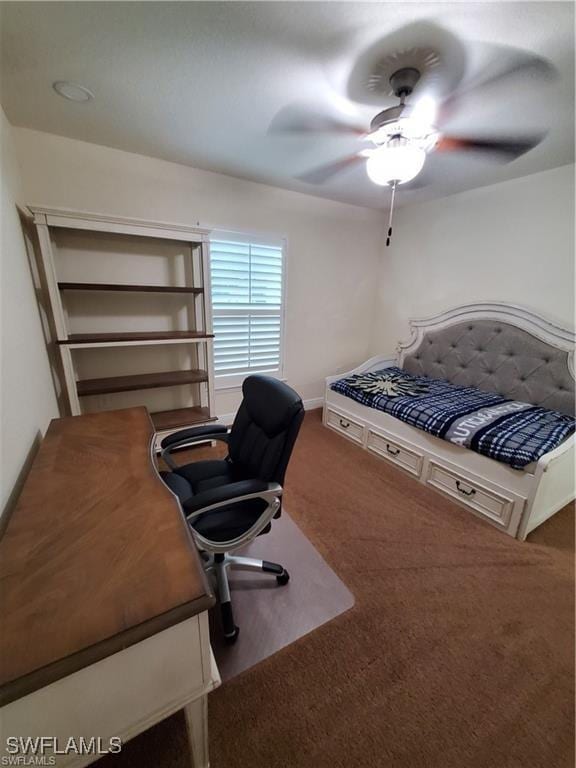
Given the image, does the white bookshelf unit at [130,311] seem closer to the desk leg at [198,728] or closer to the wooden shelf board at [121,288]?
the wooden shelf board at [121,288]

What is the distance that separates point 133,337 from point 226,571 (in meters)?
1.72

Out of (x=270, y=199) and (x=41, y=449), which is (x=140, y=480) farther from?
(x=270, y=199)

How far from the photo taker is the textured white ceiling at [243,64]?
106cm

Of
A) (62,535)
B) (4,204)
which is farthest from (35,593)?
(4,204)

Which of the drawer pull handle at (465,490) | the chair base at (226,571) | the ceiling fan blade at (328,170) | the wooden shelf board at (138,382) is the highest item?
the ceiling fan blade at (328,170)

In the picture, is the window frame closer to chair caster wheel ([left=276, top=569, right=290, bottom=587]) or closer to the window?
the window

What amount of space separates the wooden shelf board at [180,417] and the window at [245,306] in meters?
0.46

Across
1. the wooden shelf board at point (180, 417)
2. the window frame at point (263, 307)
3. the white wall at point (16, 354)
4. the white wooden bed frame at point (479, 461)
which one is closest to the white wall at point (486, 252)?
the white wooden bed frame at point (479, 461)

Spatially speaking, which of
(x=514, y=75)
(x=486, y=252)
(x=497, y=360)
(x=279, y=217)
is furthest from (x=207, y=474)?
(x=486, y=252)

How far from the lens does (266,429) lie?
142cm

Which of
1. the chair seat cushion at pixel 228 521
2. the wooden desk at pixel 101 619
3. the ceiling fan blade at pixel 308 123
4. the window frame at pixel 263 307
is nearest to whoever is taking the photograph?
the wooden desk at pixel 101 619

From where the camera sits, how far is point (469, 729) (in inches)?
41.2

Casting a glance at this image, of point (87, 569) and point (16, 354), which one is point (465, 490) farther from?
point (16, 354)

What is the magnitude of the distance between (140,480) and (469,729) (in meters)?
1.47
